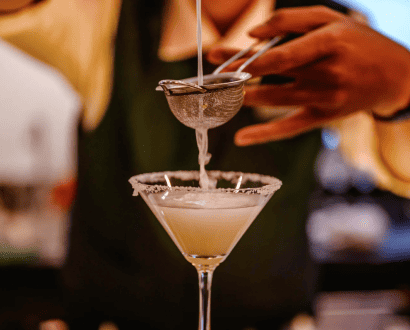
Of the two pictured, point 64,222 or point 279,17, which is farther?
point 64,222

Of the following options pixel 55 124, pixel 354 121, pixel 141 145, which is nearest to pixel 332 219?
pixel 354 121

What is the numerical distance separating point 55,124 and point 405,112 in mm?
2710

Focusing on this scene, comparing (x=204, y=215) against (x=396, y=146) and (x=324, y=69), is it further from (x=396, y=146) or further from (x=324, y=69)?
(x=396, y=146)

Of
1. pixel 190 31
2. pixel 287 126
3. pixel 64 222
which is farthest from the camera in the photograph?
pixel 64 222

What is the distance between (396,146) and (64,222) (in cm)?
218

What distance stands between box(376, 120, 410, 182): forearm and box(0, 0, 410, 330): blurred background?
1.85 feet

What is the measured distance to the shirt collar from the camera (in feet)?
4.73

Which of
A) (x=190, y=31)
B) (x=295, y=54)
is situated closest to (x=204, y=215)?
(x=295, y=54)

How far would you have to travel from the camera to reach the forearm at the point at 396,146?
1.44 meters

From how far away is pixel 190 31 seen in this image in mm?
1472

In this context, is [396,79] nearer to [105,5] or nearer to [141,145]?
[141,145]

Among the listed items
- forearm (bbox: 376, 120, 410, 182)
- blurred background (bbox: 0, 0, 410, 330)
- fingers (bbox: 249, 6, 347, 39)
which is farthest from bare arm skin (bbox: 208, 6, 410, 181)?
blurred background (bbox: 0, 0, 410, 330)

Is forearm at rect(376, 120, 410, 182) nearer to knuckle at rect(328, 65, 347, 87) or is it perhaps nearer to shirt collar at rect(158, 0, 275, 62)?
knuckle at rect(328, 65, 347, 87)

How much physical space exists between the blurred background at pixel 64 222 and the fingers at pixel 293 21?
105 cm
